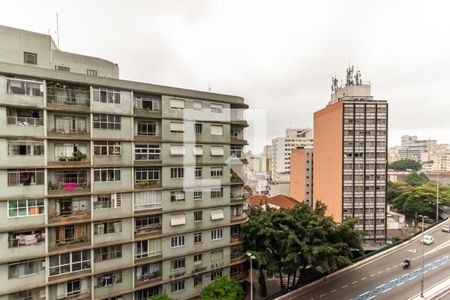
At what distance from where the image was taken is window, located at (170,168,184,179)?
1773 cm

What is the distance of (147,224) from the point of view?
17.1 meters

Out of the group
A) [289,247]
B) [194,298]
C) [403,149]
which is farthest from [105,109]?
[403,149]

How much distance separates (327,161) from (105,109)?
31.0m

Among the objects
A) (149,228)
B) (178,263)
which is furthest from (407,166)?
(149,228)

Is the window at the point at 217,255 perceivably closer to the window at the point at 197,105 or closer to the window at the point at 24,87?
the window at the point at 197,105

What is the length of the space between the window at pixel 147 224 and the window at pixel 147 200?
732mm

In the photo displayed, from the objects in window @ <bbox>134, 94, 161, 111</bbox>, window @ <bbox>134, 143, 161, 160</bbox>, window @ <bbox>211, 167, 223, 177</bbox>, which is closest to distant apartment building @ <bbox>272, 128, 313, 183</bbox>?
window @ <bbox>211, 167, 223, 177</bbox>

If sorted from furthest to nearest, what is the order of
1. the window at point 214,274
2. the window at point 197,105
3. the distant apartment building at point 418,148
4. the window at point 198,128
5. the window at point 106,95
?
the distant apartment building at point 418,148
the window at point 214,274
the window at point 198,128
the window at point 197,105
the window at point 106,95

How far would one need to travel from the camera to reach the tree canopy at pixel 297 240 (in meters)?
19.2

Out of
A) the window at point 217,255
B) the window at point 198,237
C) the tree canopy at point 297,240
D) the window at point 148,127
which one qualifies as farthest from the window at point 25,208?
the tree canopy at point 297,240

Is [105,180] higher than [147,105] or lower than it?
lower

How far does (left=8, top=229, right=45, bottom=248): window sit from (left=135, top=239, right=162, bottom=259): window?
5.11 meters

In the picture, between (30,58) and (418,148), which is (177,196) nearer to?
(30,58)

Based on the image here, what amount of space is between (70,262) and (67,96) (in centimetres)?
898
